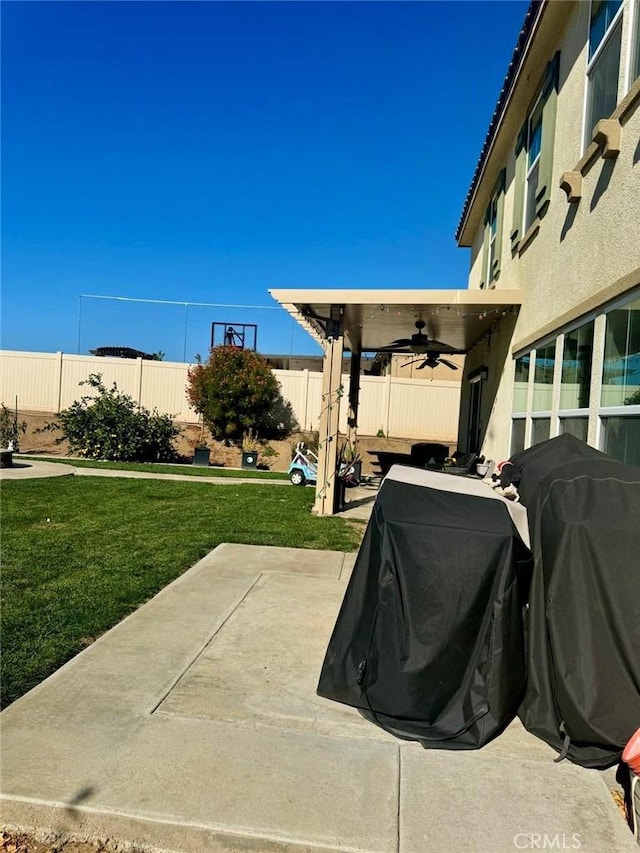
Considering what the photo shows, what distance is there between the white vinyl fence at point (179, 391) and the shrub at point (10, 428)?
0.76 m

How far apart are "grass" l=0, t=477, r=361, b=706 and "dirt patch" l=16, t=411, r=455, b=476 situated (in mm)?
5503

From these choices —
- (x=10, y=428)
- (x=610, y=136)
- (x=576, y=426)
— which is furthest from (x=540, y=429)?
(x=10, y=428)

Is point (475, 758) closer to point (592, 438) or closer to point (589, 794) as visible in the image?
point (589, 794)

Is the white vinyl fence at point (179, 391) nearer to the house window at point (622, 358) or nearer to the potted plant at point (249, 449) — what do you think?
the potted plant at point (249, 449)

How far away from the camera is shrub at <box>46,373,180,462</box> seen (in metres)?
16.5

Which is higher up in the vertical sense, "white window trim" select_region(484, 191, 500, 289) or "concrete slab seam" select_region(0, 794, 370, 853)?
"white window trim" select_region(484, 191, 500, 289)

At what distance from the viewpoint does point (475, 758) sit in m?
2.69

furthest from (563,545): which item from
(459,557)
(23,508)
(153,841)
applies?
(23,508)

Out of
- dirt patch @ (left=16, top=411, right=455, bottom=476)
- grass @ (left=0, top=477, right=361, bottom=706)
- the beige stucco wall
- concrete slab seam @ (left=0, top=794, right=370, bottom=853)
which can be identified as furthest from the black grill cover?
dirt patch @ (left=16, top=411, right=455, bottom=476)

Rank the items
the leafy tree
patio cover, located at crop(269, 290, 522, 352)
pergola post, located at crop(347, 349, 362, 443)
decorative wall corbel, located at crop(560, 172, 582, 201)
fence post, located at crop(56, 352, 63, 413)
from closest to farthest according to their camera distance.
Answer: decorative wall corbel, located at crop(560, 172, 582, 201)
patio cover, located at crop(269, 290, 522, 352)
pergola post, located at crop(347, 349, 362, 443)
the leafy tree
fence post, located at crop(56, 352, 63, 413)

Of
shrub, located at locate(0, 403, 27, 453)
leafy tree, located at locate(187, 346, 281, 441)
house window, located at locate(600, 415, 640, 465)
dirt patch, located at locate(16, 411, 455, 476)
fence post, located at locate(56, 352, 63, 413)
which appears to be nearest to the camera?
house window, located at locate(600, 415, 640, 465)

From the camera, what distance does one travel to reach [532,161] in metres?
7.11

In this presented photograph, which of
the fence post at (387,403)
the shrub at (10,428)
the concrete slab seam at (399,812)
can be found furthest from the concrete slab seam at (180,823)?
the shrub at (10,428)

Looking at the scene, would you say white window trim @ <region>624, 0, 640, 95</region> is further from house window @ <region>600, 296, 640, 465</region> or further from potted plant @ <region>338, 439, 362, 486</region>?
potted plant @ <region>338, 439, 362, 486</region>
